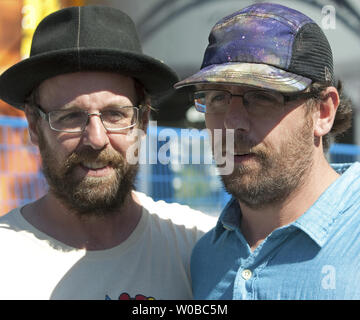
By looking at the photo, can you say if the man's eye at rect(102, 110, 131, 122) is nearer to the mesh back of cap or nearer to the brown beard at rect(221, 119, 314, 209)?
the brown beard at rect(221, 119, 314, 209)

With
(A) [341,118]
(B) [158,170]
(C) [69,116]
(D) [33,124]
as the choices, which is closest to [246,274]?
(A) [341,118]

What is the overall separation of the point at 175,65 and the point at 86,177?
816 cm

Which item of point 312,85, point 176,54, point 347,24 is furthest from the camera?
point 176,54

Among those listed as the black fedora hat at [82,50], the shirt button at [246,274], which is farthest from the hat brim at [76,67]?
the shirt button at [246,274]

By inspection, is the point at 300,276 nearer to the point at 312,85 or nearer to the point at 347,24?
the point at 312,85

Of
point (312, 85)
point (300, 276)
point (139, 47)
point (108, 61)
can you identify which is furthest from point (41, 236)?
point (312, 85)

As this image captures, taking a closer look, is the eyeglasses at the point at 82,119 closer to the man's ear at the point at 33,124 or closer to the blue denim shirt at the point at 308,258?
the man's ear at the point at 33,124

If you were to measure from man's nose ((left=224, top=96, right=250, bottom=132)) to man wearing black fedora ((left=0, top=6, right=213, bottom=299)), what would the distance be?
27.4 inches

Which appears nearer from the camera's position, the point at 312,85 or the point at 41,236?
the point at 312,85

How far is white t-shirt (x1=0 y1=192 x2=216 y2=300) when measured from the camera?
2539 millimetres

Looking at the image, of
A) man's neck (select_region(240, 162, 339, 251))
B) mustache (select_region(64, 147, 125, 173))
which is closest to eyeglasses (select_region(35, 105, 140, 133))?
mustache (select_region(64, 147, 125, 173))

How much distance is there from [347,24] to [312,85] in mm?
8390

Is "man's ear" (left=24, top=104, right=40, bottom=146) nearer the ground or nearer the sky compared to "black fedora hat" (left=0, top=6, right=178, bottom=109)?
nearer the ground

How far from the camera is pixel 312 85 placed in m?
2.26
